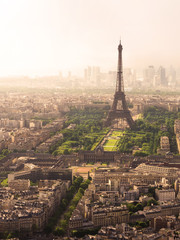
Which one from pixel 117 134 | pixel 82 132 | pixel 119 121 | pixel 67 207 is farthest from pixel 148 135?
pixel 67 207

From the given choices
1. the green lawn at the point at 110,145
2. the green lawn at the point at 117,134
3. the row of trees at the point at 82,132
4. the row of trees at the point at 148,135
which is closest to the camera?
the row of trees at the point at 148,135

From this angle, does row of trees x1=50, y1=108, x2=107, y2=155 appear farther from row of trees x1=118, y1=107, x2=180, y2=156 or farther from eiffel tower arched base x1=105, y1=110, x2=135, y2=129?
row of trees x1=118, y1=107, x2=180, y2=156

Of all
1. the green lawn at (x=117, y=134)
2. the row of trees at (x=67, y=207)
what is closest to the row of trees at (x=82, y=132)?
the green lawn at (x=117, y=134)

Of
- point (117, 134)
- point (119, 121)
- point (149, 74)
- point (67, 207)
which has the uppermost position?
point (149, 74)

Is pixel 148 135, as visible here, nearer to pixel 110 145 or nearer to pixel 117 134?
pixel 117 134

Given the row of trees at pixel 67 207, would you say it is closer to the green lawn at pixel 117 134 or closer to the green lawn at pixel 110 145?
the green lawn at pixel 110 145

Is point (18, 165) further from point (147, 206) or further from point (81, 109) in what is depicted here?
point (81, 109)

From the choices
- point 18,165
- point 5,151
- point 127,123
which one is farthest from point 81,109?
point 18,165

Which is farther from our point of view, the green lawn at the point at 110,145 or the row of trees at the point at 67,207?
the green lawn at the point at 110,145

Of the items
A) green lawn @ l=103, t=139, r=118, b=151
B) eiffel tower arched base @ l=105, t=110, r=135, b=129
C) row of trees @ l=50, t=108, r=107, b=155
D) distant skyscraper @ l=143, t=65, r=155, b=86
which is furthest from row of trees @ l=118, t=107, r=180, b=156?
distant skyscraper @ l=143, t=65, r=155, b=86

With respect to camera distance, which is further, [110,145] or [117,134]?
[117,134]

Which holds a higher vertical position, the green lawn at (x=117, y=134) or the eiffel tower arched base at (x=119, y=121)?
the eiffel tower arched base at (x=119, y=121)
